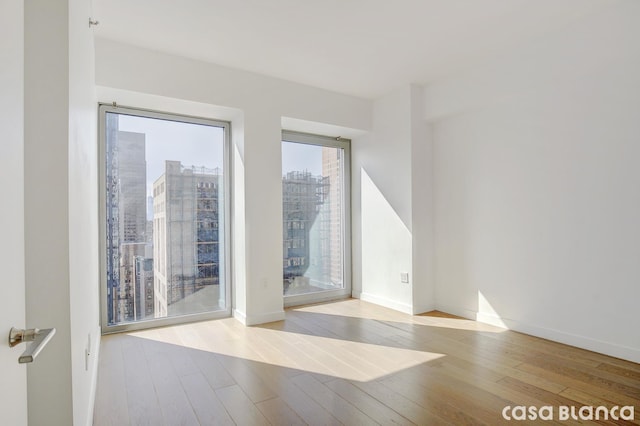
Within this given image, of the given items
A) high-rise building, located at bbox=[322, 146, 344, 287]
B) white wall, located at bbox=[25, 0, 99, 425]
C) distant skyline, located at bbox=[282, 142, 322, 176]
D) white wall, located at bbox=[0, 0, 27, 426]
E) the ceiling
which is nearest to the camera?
white wall, located at bbox=[0, 0, 27, 426]

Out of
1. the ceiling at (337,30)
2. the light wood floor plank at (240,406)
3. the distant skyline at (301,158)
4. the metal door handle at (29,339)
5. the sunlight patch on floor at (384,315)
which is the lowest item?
the sunlight patch on floor at (384,315)

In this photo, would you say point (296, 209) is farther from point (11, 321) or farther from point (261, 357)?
point (11, 321)

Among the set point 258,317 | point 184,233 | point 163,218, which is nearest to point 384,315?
point 258,317

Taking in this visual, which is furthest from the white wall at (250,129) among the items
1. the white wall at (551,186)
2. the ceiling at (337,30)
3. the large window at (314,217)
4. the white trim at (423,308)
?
the white wall at (551,186)

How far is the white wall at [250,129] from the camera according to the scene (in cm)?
341

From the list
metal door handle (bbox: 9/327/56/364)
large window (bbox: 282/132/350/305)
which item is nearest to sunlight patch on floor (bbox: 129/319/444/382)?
large window (bbox: 282/132/350/305)

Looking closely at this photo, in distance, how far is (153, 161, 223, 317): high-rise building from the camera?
3.75 m

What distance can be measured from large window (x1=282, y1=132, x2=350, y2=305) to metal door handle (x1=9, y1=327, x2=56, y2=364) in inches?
151

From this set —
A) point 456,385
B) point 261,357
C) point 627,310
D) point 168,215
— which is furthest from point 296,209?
point 627,310

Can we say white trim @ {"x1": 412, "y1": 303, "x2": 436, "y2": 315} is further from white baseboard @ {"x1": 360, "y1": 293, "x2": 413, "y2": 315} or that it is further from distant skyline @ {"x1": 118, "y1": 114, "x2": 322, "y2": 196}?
distant skyline @ {"x1": 118, "y1": 114, "x2": 322, "y2": 196}

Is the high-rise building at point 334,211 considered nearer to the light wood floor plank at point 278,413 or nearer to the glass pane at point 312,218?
the glass pane at point 312,218

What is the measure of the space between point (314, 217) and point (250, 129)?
5.39 feet

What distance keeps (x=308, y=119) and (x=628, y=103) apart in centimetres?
296

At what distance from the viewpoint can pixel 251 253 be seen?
3775 millimetres
